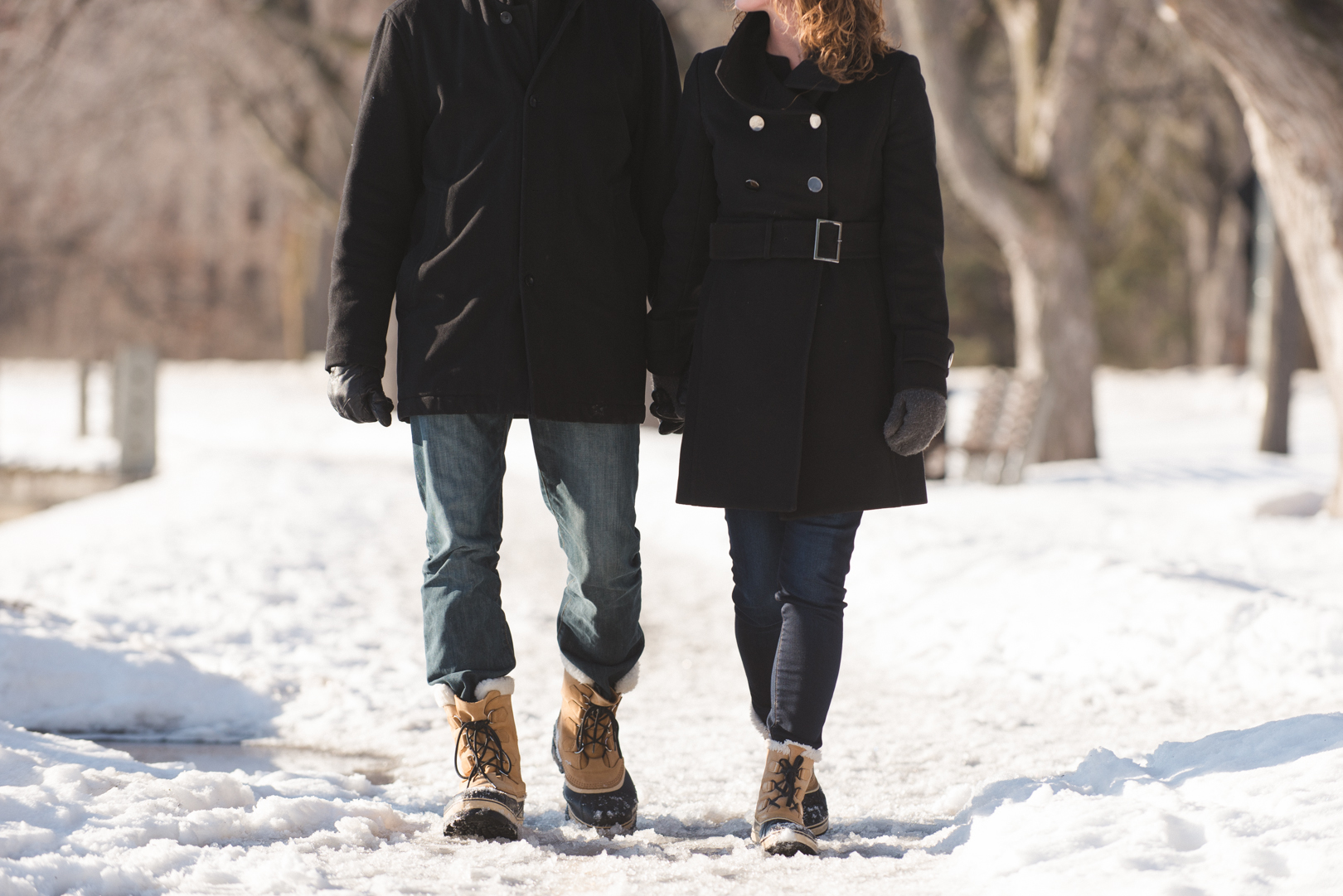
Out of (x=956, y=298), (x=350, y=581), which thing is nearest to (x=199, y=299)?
(x=956, y=298)

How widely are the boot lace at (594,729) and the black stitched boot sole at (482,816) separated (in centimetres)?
21

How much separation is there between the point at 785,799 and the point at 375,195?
157cm

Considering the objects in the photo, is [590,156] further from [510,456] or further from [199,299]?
[199,299]

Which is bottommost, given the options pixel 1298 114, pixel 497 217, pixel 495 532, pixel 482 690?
pixel 482 690

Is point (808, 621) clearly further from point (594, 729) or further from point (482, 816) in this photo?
point (482, 816)

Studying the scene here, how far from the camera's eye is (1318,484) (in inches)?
390

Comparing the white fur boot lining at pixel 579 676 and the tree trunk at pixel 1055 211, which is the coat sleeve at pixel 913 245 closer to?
the white fur boot lining at pixel 579 676

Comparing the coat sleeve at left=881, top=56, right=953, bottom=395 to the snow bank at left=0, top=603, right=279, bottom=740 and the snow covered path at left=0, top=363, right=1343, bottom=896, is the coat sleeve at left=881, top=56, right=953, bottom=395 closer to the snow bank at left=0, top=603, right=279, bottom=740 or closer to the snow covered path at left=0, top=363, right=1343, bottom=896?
the snow covered path at left=0, top=363, right=1343, bottom=896

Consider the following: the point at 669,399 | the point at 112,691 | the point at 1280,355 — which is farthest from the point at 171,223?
the point at 669,399

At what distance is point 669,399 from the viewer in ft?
9.95

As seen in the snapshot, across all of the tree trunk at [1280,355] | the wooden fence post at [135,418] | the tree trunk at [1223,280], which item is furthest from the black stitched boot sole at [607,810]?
the tree trunk at [1223,280]

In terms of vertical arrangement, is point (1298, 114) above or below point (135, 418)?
above

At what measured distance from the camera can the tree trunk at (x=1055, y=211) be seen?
1156cm

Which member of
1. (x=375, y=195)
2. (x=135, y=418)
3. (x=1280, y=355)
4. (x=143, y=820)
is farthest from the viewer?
(x=1280, y=355)
